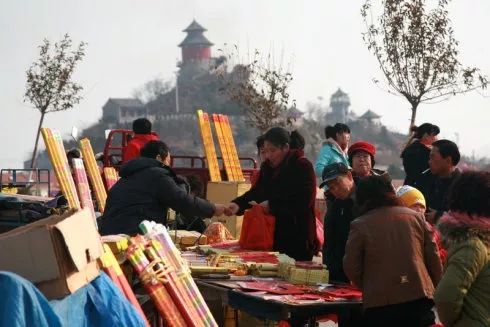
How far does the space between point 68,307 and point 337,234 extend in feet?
11.3

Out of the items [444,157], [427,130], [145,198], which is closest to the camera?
[145,198]

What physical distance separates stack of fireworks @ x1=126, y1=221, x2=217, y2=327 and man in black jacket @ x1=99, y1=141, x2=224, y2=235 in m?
2.27

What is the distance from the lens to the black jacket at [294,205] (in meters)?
10.9

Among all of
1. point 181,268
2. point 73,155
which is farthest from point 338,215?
point 73,155

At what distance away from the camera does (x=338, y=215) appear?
9352mm

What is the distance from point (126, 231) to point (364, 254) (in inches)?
91.8

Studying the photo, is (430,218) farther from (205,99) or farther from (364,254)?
(205,99)

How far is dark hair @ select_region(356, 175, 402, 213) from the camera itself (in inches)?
330

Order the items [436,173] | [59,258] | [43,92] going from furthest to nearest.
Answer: [43,92] < [436,173] < [59,258]

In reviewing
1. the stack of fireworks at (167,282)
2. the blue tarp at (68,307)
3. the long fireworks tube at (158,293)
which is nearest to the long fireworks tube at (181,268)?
the stack of fireworks at (167,282)

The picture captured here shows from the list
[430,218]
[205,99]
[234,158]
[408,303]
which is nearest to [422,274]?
[408,303]

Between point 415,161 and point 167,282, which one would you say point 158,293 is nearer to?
point 167,282

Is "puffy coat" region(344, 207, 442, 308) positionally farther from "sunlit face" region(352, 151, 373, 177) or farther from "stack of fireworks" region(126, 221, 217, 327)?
"sunlit face" region(352, 151, 373, 177)

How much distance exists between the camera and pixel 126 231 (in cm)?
1008
